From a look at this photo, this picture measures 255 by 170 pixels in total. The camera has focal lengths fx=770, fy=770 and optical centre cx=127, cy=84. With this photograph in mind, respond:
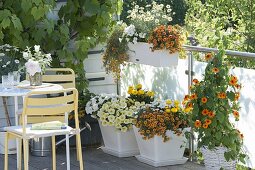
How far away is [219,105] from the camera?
5477 mm

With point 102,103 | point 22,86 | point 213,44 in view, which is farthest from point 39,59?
point 213,44

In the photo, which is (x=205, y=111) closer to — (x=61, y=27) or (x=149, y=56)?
(x=149, y=56)

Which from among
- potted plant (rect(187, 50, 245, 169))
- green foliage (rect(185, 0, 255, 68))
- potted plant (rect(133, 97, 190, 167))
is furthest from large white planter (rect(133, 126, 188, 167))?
green foliage (rect(185, 0, 255, 68))

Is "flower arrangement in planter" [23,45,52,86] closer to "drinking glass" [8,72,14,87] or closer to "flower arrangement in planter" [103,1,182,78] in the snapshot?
"drinking glass" [8,72,14,87]

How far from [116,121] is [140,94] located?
1.16ft

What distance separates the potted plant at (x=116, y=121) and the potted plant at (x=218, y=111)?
1.10 m

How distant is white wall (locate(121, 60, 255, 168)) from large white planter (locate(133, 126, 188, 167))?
1.59 feet

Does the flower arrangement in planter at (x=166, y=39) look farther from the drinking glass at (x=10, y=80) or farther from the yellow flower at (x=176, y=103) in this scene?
the drinking glass at (x=10, y=80)

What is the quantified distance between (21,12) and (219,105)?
2283 mm

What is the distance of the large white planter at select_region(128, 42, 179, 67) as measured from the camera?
6454 millimetres

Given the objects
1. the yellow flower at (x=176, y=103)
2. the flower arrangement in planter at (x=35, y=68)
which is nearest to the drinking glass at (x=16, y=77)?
the flower arrangement in planter at (x=35, y=68)

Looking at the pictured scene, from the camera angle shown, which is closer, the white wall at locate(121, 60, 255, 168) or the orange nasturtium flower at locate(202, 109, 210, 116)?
the orange nasturtium flower at locate(202, 109, 210, 116)

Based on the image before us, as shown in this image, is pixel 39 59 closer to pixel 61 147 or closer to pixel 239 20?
pixel 61 147

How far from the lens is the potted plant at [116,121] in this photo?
Answer: 655cm
